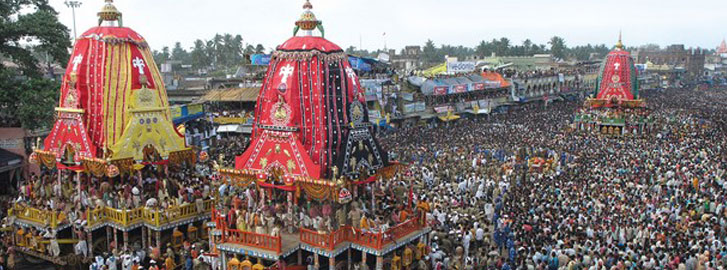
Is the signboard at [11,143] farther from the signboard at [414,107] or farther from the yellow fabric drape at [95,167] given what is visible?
the signboard at [414,107]

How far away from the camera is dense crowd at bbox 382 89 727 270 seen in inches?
623

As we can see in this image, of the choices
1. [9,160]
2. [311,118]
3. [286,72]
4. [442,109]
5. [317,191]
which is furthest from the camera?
[442,109]

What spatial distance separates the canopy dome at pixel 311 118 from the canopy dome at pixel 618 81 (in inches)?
1342

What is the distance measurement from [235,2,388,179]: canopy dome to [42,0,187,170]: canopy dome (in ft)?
15.1

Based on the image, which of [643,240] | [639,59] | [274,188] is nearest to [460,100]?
[643,240]

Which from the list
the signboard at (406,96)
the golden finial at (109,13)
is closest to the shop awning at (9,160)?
the golden finial at (109,13)

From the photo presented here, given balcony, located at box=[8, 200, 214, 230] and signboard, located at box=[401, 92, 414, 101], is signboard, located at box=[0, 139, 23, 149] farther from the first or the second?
signboard, located at box=[401, 92, 414, 101]

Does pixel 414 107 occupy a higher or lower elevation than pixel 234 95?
lower

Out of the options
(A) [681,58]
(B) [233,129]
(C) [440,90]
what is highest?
(A) [681,58]

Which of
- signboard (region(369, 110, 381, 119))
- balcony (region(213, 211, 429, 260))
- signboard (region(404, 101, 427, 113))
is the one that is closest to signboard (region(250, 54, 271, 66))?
signboard (region(369, 110, 381, 119))

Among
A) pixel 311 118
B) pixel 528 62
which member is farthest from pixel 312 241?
pixel 528 62

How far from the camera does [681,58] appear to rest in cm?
12319

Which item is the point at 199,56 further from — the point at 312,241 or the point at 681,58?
the point at 681,58

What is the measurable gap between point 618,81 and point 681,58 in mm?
92796
